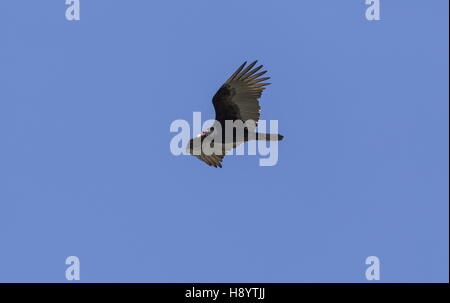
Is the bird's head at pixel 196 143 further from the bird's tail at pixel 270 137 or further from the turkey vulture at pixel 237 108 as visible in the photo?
the bird's tail at pixel 270 137

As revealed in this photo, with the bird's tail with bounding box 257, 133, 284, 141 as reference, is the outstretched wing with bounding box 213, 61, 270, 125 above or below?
above

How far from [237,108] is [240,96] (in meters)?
0.31

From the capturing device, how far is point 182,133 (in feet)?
64.8

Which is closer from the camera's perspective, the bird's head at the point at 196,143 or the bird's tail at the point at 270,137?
the bird's tail at the point at 270,137

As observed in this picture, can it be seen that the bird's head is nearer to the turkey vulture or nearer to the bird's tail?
the turkey vulture

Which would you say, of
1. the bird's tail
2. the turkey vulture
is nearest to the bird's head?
the turkey vulture

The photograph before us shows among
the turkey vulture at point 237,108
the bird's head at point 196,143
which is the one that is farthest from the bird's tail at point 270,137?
the bird's head at point 196,143

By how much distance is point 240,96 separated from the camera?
19531mm

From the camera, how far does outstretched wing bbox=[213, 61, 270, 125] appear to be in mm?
19422

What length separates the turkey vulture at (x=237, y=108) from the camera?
1942 cm

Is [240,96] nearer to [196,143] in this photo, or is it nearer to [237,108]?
[237,108]

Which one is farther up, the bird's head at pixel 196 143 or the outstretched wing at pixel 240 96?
the outstretched wing at pixel 240 96

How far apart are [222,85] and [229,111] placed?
67cm

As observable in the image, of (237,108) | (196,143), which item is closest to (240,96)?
(237,108)
